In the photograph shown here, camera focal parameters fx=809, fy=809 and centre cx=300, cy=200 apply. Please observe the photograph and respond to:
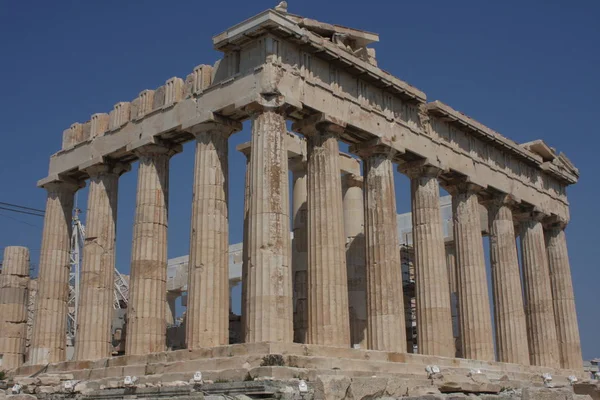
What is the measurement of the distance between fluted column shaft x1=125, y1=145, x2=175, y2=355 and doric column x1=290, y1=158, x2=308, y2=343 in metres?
5.61

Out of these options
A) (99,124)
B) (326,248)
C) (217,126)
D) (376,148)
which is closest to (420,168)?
(376,148)

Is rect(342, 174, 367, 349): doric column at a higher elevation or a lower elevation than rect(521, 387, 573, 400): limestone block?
higher

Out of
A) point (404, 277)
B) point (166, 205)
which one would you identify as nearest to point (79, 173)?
point (166, 205)

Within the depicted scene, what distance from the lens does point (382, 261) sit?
28688 mm

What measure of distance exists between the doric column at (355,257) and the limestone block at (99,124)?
10499 mm

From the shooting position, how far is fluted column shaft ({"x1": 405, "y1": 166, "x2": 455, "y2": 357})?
30.3m

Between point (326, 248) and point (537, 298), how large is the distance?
1538 centimetres

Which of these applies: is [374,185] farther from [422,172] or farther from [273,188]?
[273,188]

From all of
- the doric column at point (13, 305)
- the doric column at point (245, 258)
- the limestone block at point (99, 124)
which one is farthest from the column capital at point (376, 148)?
the doric column at point (13, 305)

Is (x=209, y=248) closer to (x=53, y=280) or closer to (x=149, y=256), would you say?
(x=149, y=256)

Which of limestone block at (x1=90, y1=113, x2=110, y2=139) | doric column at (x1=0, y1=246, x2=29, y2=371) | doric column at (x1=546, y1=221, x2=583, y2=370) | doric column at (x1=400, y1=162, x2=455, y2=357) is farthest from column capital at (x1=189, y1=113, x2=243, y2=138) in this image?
doric column at (x1=546, y1=221, x2=583, y2=370)

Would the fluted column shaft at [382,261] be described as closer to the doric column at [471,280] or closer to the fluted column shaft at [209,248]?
the fluted column shaft at [209,248]

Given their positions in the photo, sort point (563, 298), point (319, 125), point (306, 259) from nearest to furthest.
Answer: point (319, 125), point (306, 259), point (563, 298)

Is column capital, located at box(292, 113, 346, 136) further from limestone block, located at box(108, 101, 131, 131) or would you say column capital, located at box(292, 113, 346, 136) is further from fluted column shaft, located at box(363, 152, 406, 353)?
limestone block, located at box(108, 101, 131, 131)
